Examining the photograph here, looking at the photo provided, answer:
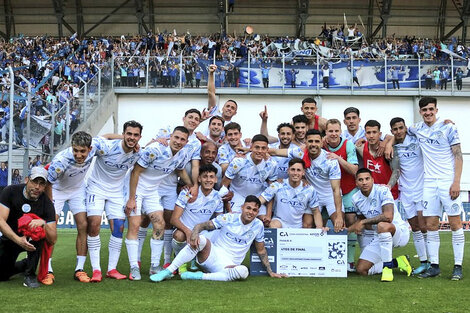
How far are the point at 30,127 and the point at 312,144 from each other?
26.4 ft

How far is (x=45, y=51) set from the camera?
1170 inches

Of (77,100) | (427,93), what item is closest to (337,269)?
(77,100)

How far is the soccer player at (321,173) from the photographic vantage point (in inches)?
304

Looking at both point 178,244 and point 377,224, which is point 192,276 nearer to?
point 178,244

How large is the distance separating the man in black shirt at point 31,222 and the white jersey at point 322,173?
3.27 metres

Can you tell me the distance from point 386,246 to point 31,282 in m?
4.14

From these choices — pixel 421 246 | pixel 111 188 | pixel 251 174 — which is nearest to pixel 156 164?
pixel 111 188

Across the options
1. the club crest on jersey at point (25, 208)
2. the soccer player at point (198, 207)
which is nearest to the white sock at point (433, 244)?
the soccer player at point (198, 207)

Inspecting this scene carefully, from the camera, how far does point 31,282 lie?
6.41 meters

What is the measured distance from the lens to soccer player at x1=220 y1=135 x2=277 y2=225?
8.00 m

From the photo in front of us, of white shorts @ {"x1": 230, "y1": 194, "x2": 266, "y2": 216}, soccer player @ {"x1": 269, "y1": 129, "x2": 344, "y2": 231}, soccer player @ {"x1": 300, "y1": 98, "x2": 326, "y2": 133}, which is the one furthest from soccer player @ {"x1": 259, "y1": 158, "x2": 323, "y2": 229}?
soccer player @ {"x1": 300, "y1": 98, "x2": 326, "y2": 133}

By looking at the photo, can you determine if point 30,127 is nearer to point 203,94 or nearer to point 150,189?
point 150,189

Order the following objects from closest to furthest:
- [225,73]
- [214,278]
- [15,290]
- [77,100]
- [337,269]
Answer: [15,290]
[214,278]
[337,269]
[77,100]
[225,73]

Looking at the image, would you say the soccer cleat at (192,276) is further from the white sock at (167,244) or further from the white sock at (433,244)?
the white sock at (433,244)
